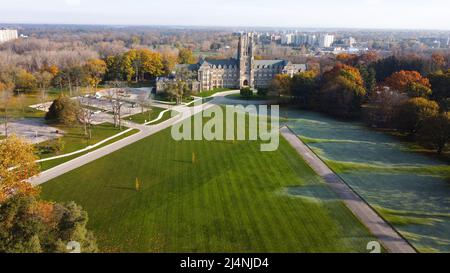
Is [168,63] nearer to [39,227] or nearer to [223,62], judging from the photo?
[223,62]

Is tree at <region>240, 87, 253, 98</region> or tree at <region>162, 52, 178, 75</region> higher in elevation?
tree at <region>162, 52, 178, 75</region>

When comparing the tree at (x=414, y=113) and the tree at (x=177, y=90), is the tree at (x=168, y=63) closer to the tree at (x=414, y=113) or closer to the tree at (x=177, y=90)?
the tree at (x=177, y=90)

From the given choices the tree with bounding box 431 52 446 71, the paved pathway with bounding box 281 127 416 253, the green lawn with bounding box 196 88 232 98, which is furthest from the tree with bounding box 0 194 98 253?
the tree with bounding box 431 52 446 71

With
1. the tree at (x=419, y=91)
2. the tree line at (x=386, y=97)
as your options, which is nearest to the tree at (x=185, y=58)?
the tree line at (x=386, y=97)

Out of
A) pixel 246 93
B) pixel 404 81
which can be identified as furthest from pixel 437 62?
pixel 246 93

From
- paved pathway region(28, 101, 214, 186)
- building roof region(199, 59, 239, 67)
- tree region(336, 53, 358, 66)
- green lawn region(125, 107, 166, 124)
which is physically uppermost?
tree region(336, 53, 358, 66)

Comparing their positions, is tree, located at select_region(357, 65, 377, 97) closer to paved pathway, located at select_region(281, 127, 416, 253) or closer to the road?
the road
